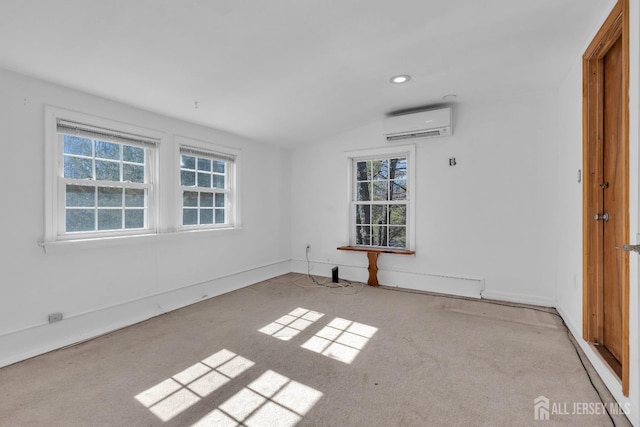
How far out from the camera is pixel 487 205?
3.82m

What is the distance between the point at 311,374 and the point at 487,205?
3.00 m

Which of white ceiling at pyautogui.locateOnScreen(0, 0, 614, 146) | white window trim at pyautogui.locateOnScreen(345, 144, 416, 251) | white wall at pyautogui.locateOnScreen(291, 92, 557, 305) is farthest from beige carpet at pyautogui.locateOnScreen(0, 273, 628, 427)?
white ceiling at pyautogui.locateOnScreen(0, 0, 614, 146)

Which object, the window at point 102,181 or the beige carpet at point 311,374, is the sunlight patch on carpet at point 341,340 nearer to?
the beige carpet at point 311,374

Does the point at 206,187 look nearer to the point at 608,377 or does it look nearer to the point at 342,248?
the point at 342,248

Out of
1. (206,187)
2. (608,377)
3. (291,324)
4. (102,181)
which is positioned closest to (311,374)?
(291,324)

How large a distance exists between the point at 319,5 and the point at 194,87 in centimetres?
146

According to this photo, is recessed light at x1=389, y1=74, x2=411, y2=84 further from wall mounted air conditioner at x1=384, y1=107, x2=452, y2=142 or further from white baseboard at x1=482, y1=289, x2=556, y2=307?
white baseboard at x1=482, y1=289, x2=556, y2=307

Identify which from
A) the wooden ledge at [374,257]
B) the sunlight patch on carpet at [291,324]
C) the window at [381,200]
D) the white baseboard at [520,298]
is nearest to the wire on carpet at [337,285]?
the wooden ledge at [374,257]

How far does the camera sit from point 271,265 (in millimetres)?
4930

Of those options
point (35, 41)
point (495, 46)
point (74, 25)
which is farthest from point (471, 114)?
point (35, 41)

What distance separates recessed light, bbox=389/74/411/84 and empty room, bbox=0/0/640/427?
0.13 m

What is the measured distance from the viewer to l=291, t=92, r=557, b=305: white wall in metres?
3.54

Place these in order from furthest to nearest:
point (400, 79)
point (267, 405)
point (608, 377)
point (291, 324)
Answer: point (400, 79), point (291, 324), point (608, 377), point (267, 405)

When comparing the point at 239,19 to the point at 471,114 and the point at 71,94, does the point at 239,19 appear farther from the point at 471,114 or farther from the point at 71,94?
the point at 471,114
